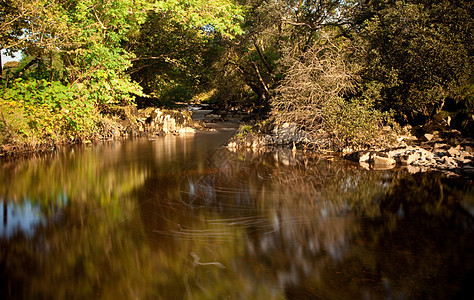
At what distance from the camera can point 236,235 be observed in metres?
4.96

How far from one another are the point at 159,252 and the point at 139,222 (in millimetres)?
1279

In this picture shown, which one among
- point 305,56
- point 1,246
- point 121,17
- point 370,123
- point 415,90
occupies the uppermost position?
point 121,17

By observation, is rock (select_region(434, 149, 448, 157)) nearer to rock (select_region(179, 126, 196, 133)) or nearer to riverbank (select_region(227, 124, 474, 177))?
riverbank (select_region(227, 124, 474, 177))

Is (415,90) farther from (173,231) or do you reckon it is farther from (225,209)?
(173,231)

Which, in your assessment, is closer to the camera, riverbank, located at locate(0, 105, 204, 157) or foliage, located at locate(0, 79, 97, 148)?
foliage, located at locate(0, 79, 97, 148)

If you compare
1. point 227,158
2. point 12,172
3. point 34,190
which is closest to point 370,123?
point 227,158

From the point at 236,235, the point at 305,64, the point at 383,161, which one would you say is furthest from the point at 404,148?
the point at 236,235

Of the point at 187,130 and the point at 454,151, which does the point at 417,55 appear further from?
the point at 187,130

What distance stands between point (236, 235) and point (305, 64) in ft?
32.5

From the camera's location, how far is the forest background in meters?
11.0

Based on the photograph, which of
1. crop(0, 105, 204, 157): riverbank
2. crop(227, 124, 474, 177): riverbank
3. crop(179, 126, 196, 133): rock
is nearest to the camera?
crop(227, 124, 474, 177): riverbank

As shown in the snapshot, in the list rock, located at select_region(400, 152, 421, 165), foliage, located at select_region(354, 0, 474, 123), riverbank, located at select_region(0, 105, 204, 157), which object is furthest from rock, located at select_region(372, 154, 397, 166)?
riverbank, located at select_region(0, 105, 204, 157)

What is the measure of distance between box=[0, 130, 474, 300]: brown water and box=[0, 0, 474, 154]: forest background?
2760mm

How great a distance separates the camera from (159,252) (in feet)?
14.4
